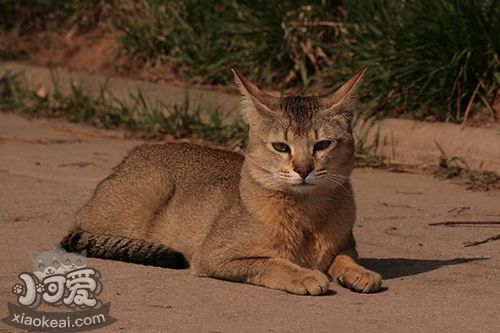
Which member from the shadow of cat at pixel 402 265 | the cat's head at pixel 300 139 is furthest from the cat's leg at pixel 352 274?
the cat's head at pixel 300 139

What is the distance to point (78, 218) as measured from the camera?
6.92 meters

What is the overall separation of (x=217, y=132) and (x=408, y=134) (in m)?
1.73

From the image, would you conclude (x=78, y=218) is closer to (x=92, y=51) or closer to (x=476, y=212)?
(x=476, y=212)

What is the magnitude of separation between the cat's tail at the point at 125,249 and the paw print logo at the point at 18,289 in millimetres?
774

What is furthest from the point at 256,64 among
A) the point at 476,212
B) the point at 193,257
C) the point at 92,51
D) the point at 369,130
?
the point at 193,257

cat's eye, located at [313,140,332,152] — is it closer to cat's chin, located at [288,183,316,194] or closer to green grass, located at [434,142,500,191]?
cat's chin, located at [288,183,316,194]

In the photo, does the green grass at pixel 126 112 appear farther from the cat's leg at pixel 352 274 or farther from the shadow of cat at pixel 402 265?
the cat's leg at pixel 352 274

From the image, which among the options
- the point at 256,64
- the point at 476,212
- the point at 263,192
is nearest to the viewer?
the point at 263,192

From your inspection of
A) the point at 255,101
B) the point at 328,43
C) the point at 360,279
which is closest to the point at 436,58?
the point at 328,43

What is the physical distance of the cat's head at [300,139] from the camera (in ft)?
18.8

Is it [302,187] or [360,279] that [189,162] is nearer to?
[302,187]

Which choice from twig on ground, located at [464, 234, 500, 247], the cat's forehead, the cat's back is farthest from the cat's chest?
twig on ground, located at [464, 234, 500, 247]

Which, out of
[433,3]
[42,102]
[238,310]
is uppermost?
[433,3]

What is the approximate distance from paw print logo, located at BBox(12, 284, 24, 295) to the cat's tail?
77cm
